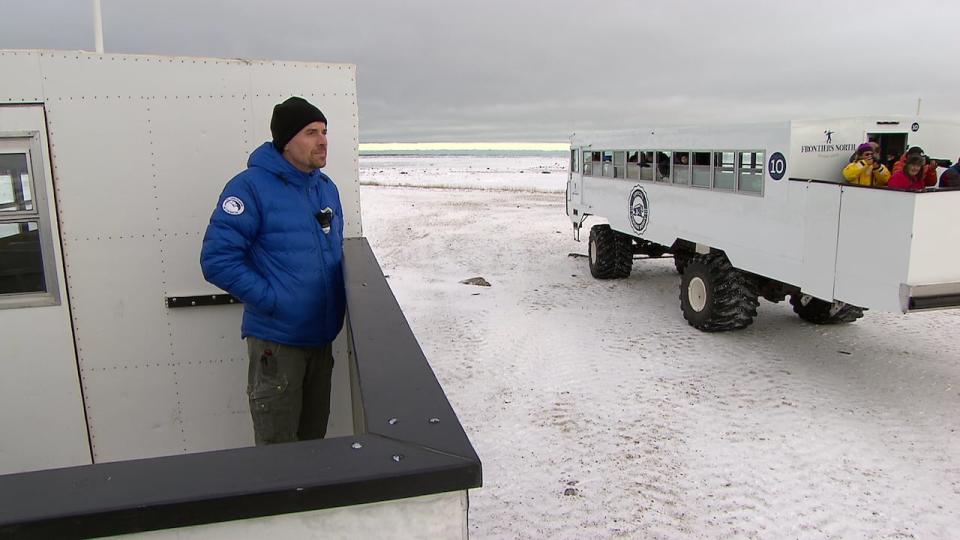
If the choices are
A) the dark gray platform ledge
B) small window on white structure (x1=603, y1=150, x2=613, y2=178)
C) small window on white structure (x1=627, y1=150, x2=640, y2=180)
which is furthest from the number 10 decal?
the dark gray platform ledge

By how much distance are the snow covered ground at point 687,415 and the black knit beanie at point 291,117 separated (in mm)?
2776

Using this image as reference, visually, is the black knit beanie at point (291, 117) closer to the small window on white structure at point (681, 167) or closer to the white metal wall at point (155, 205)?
the white metal wall at point (155, 205)

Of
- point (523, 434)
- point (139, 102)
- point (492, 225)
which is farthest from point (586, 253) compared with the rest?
point (139, 102)

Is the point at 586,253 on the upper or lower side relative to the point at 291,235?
lower

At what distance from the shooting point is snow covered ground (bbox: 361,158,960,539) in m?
4.31

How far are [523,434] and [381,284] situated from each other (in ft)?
9.97

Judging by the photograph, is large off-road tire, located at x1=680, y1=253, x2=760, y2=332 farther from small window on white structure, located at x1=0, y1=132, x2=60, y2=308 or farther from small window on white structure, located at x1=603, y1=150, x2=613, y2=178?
small window on white structure, located at x1=0, y1=132, x2=60, y2=308

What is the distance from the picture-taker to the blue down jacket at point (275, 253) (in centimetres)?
282

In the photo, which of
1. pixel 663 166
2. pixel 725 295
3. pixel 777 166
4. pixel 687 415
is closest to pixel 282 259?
pixel 687 415

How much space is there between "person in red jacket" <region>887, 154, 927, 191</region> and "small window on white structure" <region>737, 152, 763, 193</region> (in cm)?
138

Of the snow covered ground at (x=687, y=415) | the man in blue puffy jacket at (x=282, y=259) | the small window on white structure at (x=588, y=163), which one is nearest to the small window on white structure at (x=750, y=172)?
the snow covered ground at (x=687, y=415)

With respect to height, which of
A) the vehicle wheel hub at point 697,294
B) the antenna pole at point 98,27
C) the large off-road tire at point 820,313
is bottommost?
the large off-road tire at point 820,313

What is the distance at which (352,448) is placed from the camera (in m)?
1.46

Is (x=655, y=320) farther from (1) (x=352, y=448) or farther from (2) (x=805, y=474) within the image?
(1) (x=352, y=448)
